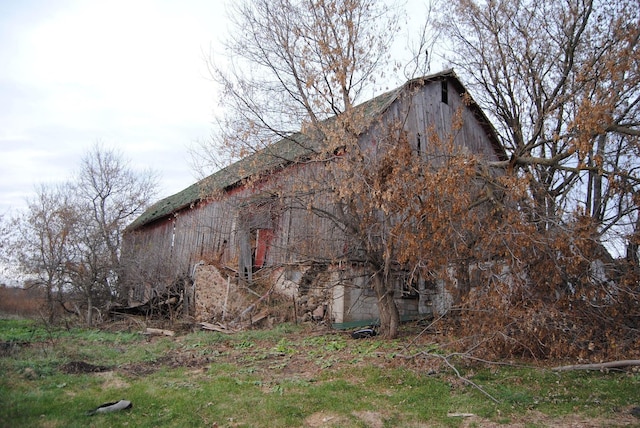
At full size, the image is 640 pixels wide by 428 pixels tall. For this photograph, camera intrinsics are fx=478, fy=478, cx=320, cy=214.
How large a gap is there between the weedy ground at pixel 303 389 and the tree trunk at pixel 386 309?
2.42ft

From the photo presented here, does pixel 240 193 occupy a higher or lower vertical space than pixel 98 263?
higher

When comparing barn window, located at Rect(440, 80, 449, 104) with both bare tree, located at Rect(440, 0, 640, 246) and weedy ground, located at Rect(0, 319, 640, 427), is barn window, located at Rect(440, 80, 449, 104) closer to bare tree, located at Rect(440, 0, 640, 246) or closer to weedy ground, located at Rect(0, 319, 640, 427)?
→ bare tree, located at Rect(440, 0, 640, 246)

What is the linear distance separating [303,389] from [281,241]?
24.2ft

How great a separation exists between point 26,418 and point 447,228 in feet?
21.6

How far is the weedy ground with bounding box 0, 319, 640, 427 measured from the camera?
5.61 metres

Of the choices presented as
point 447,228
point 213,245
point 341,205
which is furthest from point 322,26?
point 213,245

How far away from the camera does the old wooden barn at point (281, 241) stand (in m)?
11.1

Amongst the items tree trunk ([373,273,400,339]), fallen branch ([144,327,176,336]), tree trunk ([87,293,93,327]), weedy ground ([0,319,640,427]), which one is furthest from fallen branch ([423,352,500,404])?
tree trunk ([87,293,93,327])

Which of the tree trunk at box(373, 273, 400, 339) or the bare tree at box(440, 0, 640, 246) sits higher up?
the bare tree at box(440, 0, 640, 246)

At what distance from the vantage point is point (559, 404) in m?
6.16

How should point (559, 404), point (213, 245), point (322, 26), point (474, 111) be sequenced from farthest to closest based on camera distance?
point (213, 245) → point (474, 111) → point (322, 26) → point (559, 404)

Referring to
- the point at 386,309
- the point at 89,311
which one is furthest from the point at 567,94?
the point at 89,311

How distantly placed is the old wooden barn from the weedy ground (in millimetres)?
2906

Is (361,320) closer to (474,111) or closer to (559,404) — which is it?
(559,404)
